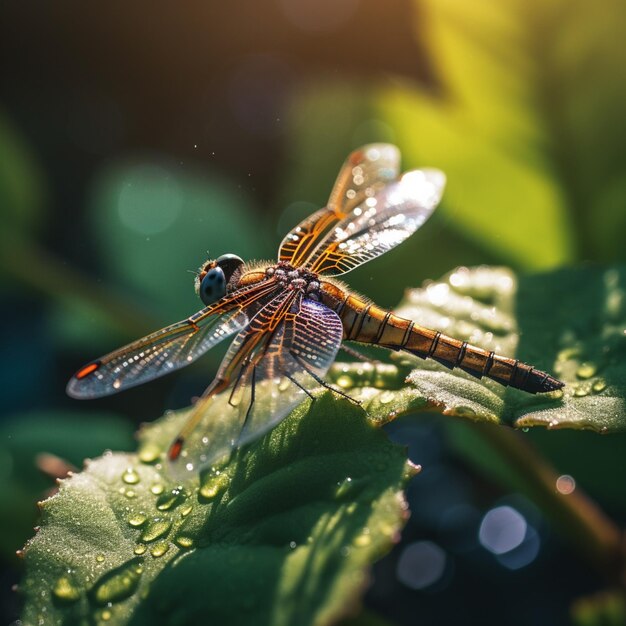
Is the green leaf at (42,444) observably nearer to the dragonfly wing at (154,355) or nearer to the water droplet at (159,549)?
the dragonfly wing at (154,355)

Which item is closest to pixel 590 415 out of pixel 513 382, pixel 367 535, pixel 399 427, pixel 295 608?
pixel 513 382

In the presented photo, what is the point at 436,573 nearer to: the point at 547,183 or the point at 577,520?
the point at 577,520

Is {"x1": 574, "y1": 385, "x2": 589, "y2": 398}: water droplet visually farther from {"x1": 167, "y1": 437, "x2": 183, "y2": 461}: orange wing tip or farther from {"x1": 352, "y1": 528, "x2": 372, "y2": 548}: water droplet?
{"x1": 167, "y1": 437, "x2": 183, "y2": 461}: orange wing tip

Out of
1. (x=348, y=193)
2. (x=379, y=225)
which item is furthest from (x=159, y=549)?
(x=348, y=193)

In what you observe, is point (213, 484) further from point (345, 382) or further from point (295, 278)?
point (295, 278)

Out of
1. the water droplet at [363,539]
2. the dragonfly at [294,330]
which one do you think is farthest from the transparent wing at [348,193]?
the water droplet at [363,539]

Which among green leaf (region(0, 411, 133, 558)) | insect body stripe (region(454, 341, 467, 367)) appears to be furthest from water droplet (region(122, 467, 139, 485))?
green leaf (region(0, 411, 133, 558))
